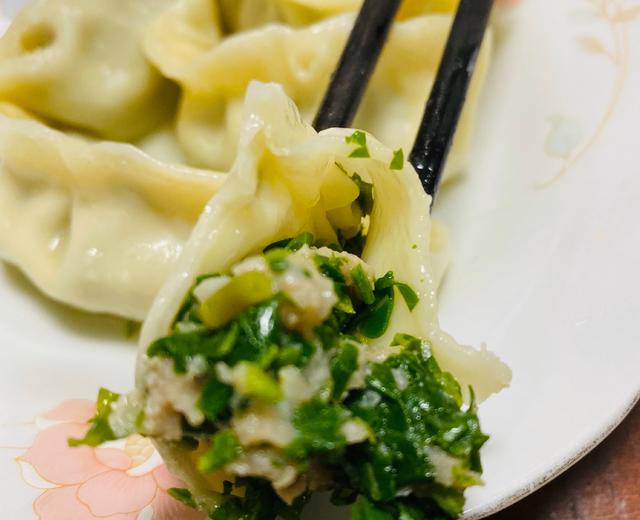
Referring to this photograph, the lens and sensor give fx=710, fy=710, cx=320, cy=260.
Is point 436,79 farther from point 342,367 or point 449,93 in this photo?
point 342,367

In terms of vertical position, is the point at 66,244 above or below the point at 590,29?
below

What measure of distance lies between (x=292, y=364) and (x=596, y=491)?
768 mm

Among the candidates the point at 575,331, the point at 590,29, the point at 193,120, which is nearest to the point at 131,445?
the point at 575,331

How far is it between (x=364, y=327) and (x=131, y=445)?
1.91ft

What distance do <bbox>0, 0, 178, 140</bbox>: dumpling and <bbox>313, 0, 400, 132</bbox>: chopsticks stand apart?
0.68 meters

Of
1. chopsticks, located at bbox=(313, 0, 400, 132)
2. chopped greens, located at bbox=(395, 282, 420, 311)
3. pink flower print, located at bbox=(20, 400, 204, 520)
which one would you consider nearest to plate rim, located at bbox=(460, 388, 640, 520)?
chopped greens, located at bbox=(395, 282, 420, 311)

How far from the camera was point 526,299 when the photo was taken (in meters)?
1.43

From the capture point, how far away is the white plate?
116cm

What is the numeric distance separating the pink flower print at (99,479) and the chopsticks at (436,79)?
2.29 feet

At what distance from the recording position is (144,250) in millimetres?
1660

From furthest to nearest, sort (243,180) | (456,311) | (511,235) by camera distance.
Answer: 1. (511,235)
2. (456,311)
3. (243,180)

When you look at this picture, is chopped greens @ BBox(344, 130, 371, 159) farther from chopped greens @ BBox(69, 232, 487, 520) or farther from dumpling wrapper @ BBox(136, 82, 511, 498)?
chopped greens @ BBox(69, 232, 487, 520)

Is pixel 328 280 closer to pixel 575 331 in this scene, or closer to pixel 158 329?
pixel 158 329

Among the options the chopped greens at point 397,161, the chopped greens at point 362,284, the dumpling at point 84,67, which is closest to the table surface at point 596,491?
the chopped greens at point 362,284
